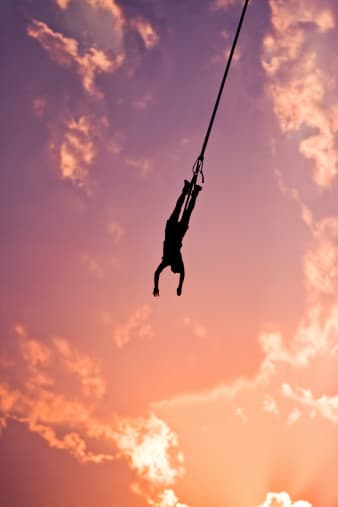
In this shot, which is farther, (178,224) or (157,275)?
(157,275)

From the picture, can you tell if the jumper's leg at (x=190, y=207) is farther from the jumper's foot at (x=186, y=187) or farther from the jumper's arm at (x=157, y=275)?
the jumper's arm at (x=157, y=275)

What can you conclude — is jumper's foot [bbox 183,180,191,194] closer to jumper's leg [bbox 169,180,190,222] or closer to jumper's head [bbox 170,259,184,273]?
jumper's leg [bbox 169,180,190,222]

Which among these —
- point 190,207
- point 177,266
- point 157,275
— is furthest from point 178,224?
point 157,275

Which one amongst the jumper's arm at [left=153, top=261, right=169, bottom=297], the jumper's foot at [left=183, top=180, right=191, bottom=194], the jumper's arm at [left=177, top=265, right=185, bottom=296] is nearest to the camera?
the jumper's foot at [left=183, top=180, right=191, bottom=194]

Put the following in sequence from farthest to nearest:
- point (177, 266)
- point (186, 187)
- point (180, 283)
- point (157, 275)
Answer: point (180, 283) → point (157, 275) → point (177, 266) → point (186, 187)

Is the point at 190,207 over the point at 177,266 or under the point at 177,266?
over

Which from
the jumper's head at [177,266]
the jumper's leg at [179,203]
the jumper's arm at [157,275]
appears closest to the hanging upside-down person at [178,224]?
the jumper's leg at [179,203]

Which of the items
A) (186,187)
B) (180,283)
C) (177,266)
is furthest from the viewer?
(180,283)

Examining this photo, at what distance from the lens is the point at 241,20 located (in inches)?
419

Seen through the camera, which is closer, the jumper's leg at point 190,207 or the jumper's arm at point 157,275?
the jumper's leg at point 190,207

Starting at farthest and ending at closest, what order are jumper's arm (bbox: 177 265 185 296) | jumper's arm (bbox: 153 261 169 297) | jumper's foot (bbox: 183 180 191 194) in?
jumper's arm (bbox: 177 265 185 296) < jumper's arm (bbox: 153 261 169 297) < jumper's foot (bbox: 183 180 191 194)

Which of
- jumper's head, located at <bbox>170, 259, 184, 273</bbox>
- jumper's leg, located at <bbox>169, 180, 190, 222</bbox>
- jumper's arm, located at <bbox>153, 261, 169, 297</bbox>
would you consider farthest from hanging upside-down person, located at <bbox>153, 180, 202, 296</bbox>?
jumper's arm, located at <bbox>153, 261, 169, 297</bbox>

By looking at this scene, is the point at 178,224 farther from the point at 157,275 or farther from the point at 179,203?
the point at 157,275

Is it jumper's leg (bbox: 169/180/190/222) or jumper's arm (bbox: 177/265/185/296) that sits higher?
jumper's leg (bbox: 169/180/190/222)
